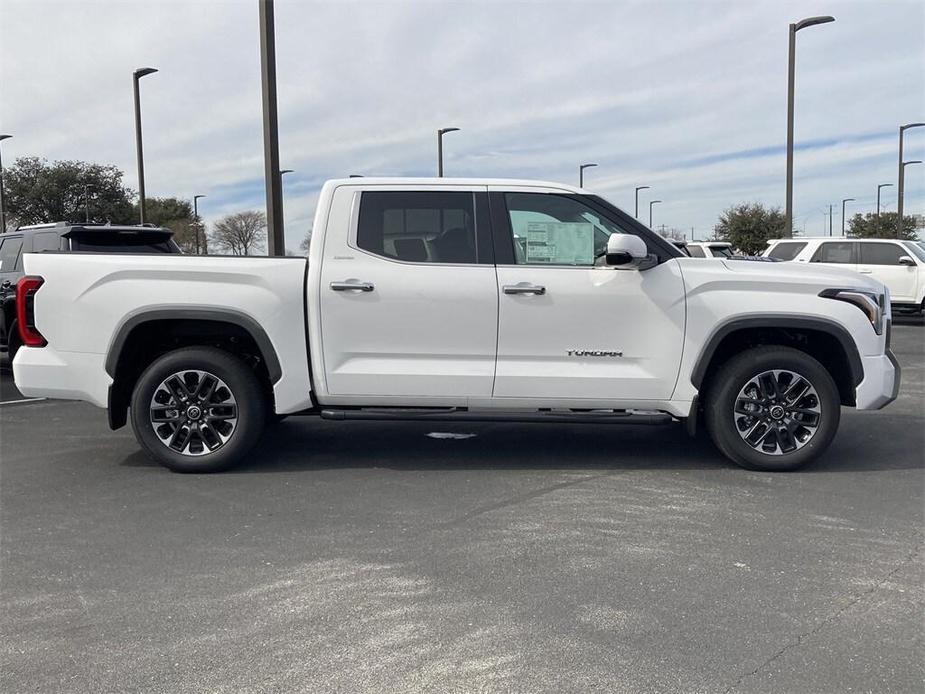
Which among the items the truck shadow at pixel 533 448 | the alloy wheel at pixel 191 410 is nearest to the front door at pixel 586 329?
the truck shadow at pixel 533 448

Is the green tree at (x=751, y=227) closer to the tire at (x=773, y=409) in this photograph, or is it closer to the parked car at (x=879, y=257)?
the parked car at (x=879, y=257)

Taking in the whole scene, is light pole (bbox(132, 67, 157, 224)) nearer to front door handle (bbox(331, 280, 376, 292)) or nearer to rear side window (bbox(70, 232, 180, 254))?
→ rear side window (bbox(70, 232, 180, 254))

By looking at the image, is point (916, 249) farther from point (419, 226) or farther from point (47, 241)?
point (47, 241)

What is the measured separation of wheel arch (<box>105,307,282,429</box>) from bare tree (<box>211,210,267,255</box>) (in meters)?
51.0

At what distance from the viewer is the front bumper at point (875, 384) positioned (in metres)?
5.50

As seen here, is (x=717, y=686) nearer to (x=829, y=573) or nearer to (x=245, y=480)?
(x=829, y=573)

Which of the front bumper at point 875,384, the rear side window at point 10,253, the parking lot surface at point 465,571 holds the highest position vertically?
the rear side window at point 10,253

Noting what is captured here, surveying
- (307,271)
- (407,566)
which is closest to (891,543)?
(407,566)

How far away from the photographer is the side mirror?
5207mm

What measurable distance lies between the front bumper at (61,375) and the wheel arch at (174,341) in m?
0.11

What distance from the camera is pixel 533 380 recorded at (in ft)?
18.0

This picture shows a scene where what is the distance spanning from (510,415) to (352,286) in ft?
4.47

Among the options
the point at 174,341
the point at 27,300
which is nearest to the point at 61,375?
the point at 27,300

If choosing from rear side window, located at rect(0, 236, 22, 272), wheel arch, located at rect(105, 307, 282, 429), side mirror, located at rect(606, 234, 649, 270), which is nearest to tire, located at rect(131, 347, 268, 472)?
wheel arch, located at rect(105, 307, 282, 429)
